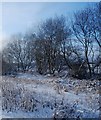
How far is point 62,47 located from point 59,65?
1.62 m

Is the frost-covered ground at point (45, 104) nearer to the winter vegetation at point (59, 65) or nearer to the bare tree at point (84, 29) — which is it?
the winter vegetation at point (59, 65)

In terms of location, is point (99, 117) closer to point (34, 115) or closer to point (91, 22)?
point (34, 115)

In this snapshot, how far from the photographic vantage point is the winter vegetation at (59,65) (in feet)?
28.1

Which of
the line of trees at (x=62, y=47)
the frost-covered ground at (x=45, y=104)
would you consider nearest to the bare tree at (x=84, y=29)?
the line of trees at (x=62, y=47)

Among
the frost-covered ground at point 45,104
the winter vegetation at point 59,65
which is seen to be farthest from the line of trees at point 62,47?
the frost-covered ground at point 45,104

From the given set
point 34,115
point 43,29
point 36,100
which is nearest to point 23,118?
point 34,115

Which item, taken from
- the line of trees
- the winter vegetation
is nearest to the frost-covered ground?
the winter vegetation

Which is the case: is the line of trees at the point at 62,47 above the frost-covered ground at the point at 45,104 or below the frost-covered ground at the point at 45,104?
above

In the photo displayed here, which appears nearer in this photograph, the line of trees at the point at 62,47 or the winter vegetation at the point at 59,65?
the winter vegetation at the point at 59,65

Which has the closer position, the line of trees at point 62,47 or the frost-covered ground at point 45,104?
the frost-covered ground at point 45,104

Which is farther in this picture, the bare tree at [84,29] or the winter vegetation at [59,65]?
the bare tree at [84,29]

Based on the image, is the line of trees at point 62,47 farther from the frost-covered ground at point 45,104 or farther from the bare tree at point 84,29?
the frost-covered ground at point 45,104

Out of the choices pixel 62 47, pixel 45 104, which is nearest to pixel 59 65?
pixel 62 47

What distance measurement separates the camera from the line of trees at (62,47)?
2028cm
